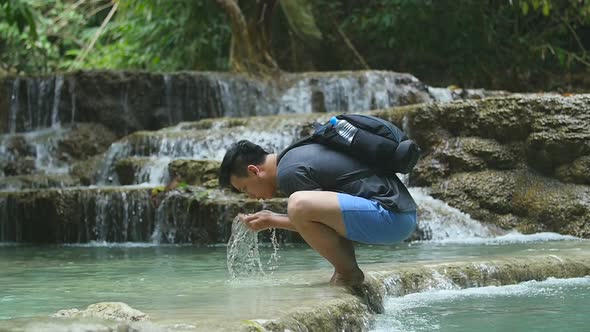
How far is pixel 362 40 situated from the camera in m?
18.4

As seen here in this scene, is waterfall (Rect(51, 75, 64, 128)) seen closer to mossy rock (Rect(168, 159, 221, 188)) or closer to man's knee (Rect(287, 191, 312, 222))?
mossy rock (Rect(168, 159, 221, 188))

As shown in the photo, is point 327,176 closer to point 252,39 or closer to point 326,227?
point 326,227

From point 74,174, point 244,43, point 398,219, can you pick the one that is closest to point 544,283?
point 398,219

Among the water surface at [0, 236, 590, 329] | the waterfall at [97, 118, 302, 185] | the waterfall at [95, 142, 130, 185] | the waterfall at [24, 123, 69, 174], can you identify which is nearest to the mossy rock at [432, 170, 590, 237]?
the water surface at [0, 236, 590, 329]

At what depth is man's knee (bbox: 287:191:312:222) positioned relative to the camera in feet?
13.4

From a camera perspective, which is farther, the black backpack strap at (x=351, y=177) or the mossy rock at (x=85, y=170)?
the mossy rock at (x=85, y=170)

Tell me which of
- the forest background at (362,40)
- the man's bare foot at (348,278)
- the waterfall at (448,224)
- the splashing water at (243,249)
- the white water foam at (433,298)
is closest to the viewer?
the white water foam at (433,298)

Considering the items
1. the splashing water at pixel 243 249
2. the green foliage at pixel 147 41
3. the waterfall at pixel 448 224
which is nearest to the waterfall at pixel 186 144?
the waterfall at pixel 448 224

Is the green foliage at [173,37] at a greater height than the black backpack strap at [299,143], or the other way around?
the green foliage at [173,37]

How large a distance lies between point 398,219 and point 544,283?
5.23 feet

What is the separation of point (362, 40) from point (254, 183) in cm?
1452

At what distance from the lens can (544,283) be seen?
17.8ft

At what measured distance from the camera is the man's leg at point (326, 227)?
4.11 metres

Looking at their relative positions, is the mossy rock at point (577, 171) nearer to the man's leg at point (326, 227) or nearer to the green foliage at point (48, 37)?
the man's leg at point (326, 227)
